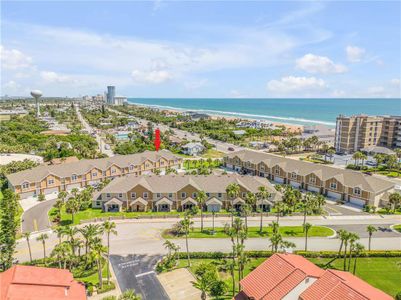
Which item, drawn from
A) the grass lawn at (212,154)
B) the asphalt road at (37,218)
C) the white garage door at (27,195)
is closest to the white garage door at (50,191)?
the white garage door at (27,195)

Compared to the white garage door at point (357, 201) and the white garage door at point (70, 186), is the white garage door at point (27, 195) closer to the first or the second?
the white garage door at point (70, 186)

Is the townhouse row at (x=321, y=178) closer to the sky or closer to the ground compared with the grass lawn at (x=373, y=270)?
closer to the sky

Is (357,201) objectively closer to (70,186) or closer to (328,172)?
(328,172)

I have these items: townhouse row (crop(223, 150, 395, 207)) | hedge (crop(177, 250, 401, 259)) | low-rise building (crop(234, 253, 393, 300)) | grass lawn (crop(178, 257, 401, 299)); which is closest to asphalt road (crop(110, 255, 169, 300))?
grass lawn (crop(178, 257, 401, 299))

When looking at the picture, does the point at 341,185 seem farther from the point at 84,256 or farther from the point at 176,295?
the point at 84,256

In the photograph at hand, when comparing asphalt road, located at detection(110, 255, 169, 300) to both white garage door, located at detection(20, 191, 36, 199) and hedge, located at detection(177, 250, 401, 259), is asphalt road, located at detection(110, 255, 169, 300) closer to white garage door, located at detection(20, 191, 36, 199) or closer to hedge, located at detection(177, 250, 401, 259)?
hedge, located at detection(177, 250, 401, 259)

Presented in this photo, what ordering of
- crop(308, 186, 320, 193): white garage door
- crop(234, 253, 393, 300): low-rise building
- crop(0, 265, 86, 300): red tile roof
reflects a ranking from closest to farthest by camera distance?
1. crop(0, 265, 86, 300): red tile roof
2. crop(234, 253, 393, 300): low-rise building
3. crop(308, 186, 320, 193): white garage door

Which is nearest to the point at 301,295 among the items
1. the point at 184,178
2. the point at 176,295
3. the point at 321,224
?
the point at 176,295
